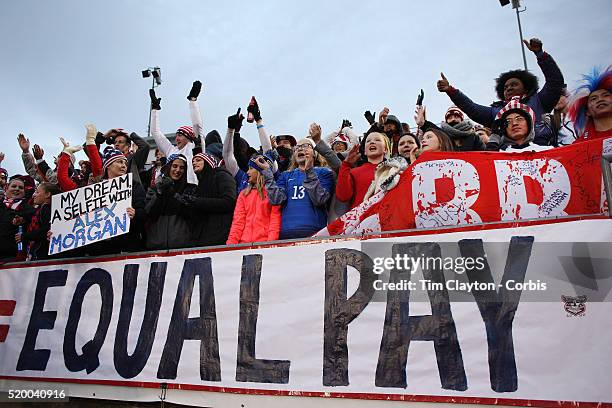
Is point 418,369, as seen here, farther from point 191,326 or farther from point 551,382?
point 191,326

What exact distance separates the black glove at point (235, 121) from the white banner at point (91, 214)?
1.48 metres

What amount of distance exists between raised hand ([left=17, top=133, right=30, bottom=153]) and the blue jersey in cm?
599

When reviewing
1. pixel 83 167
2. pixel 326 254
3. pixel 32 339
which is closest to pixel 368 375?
pixel 326 254

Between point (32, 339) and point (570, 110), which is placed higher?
point (570, 110)

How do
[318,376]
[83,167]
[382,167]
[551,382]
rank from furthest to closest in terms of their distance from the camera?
1. [83,167]
2. [382,167]
3. [318,376]
4. [551,382]

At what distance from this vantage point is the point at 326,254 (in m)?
3.67

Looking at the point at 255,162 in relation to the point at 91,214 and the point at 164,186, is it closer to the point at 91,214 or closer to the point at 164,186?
the point at 164,186

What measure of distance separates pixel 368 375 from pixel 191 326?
1663 mm

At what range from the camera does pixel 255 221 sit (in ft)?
16.2

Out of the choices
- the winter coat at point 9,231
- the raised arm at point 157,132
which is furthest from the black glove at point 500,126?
the winter coat at point 9,231

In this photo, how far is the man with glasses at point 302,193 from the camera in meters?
4.71

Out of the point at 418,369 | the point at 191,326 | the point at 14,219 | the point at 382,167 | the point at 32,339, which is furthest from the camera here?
the point at 14,219

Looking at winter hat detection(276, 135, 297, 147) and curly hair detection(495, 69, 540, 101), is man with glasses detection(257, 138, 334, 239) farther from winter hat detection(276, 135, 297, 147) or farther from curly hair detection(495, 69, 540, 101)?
curly hair detection(495, 69, 540, 101)

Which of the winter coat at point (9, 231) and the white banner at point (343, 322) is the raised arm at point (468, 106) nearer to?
the white banner at point (343, 322)
